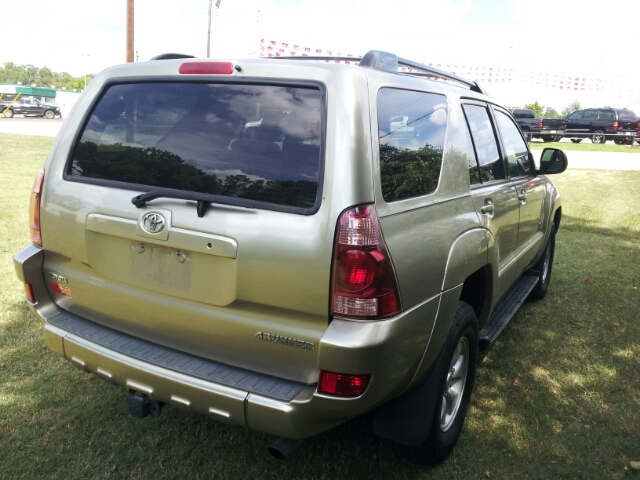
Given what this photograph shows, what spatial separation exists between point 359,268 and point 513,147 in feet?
8.50

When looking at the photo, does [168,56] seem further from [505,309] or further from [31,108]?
[31,108]

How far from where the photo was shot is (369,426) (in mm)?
3084

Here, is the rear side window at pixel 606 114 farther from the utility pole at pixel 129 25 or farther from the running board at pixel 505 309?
the running board at pixel 505 309

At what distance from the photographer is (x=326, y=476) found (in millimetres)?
2684

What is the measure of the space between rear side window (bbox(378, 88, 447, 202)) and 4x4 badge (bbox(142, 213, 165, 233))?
0.89 metres

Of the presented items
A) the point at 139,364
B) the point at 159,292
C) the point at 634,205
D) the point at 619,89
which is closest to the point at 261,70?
the point at 159,292

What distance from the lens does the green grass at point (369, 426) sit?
2727 mm

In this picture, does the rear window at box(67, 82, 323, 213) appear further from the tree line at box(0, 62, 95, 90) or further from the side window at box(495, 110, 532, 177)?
the tree line at box(0, 62, 95, 90)

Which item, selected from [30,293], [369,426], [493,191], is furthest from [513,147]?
[30,293]

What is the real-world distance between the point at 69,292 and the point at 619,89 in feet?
143

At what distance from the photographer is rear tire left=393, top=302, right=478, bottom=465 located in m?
2.53

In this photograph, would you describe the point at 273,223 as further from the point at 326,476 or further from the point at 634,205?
the point at 634,205

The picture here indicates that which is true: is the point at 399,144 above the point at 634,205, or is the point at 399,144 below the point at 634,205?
above

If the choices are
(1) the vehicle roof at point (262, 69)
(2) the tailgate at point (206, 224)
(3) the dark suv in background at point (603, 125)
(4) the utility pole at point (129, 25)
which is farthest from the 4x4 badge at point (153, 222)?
(3) the dark suv in background at point (603, 125)
